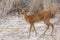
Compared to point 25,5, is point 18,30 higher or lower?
lower

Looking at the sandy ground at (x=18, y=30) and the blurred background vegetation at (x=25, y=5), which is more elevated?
the blurred background vegetation at (x=25, y=5)

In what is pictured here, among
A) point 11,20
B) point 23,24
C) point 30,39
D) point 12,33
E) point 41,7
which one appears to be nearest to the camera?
point 30,39

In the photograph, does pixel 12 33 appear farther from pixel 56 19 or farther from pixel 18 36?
pixel 56 19

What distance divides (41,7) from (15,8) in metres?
1.06

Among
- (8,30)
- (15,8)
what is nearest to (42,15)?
(8,30)

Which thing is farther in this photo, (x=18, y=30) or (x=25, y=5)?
(x=25, y=5)

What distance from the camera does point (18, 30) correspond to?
6.46 m

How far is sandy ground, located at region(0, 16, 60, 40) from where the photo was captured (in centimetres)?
578

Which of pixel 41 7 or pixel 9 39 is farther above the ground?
pixel 41 7

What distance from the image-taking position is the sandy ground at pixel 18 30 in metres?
5.78

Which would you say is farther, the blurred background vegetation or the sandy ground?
the blurred background vegetation

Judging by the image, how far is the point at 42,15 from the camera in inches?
235

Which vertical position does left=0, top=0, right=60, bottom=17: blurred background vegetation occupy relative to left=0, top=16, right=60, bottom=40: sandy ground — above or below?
above

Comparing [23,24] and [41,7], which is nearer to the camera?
[23,24]
